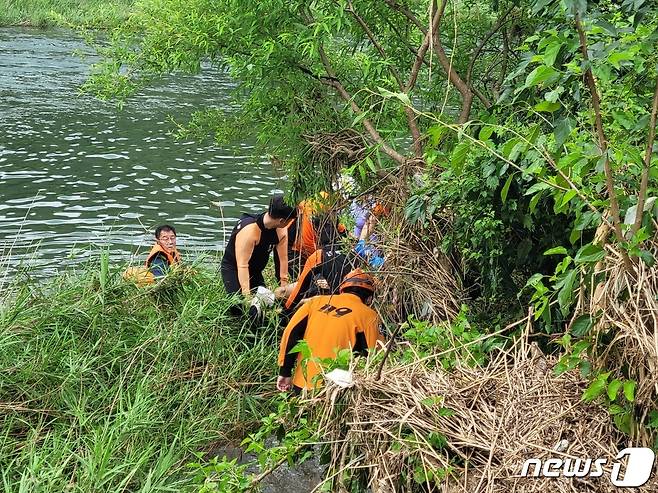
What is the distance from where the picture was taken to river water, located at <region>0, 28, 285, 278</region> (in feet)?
41.7

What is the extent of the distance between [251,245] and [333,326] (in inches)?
82.4

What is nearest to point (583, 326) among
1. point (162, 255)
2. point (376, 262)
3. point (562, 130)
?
point (562, 130)

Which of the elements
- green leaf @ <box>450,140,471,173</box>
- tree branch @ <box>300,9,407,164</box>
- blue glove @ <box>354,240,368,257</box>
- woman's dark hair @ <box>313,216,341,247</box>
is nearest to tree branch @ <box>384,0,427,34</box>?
tree branch @ <box>300,9,407,164</box>

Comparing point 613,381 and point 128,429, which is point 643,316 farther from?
point 128,429

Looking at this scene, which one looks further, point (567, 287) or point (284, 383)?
point (284, 383)

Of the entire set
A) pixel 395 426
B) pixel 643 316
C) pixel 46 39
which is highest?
pixel 643 316

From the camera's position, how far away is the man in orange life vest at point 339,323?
17.3 ft

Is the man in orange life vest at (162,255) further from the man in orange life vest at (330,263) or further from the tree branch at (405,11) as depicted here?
the tree branch at (405,11)

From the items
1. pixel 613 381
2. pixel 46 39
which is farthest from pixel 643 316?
pixel 46 39

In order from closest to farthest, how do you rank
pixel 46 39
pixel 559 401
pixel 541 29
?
pixel 559 401 < pixel 541 29 < pixel 46 39

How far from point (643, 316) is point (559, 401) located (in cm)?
50

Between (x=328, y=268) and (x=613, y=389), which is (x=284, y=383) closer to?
(x=328, y=268)

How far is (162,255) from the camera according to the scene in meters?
8.52

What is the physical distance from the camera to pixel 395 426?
3.29m
